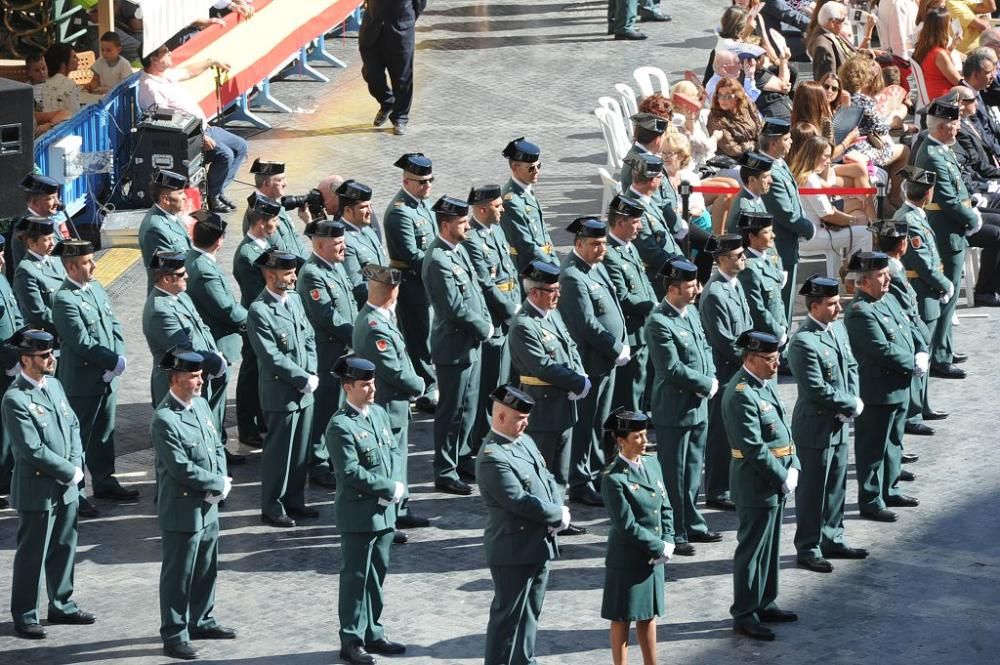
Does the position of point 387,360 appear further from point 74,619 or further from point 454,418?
point 74,619

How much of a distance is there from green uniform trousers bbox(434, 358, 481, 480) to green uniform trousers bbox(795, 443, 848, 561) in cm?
220

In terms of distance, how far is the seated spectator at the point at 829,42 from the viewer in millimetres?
17970

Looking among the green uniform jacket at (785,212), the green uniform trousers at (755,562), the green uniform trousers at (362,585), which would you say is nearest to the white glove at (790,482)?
the green uniform trousers at (755,562)

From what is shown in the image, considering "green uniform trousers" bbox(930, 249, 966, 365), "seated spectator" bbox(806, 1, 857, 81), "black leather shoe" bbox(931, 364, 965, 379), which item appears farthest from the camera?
"seated spectator" bbox(806, 1, 857, 81)

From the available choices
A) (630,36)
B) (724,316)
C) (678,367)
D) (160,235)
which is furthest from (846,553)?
(630,36)

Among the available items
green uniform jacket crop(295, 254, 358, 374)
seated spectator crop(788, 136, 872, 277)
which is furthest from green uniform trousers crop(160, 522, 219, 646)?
seated spectator crop(788, 136, 872, 277)

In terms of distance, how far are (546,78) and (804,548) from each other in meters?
10.2

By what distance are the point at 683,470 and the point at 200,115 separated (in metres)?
6.62

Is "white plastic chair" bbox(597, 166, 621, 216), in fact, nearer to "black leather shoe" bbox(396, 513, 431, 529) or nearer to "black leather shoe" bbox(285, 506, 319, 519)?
"black leather shoe" bbox(396, 513, 431, 529)

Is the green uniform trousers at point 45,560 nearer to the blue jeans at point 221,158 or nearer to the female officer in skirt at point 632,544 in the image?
the female officer in skirt at point 632,544

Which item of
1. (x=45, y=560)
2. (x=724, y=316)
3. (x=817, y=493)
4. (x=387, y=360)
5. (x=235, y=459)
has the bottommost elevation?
(x=235, y=459)

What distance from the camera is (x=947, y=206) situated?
14.8m

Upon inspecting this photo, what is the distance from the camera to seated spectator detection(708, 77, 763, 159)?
52.9 feet

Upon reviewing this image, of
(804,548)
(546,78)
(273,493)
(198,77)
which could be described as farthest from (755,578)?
(546,78)
